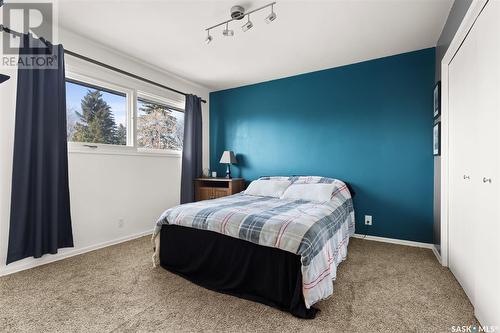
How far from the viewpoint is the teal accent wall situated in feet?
9.71

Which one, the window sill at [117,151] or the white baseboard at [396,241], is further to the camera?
the white baseboard at [396,241]

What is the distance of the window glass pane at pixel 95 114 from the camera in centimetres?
279

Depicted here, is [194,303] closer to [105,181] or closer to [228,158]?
[105,181]

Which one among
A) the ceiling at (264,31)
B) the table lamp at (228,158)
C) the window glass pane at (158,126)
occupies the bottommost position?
the table lamp at (228,158)

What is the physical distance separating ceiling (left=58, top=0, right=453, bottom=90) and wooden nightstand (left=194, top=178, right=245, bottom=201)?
1.74 metres

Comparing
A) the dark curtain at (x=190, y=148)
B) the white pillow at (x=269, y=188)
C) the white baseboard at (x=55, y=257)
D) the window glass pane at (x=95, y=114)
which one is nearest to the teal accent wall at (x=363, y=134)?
the white pillow at (x=269, y=188)

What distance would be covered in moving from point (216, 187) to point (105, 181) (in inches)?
63.9

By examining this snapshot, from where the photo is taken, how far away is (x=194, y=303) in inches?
69.0

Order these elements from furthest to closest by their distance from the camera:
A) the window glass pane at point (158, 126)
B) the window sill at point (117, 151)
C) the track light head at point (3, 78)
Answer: the window glass pane at point (158, 126), the window sill at point (117, 151), the track light head at point (3, 78)

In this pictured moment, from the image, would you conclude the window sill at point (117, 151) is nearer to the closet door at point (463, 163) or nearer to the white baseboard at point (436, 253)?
Result: the closet door at point (463, 163)

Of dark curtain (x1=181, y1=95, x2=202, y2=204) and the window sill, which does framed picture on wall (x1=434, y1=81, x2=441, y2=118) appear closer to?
dark curtain (x1=181, y1=95, x2=202, y2=204)

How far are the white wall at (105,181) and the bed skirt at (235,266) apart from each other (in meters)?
1.09

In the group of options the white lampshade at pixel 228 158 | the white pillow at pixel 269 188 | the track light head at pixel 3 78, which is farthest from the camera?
the white lampshade at pixel 228 158

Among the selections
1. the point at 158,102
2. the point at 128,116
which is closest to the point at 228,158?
the point at 158,102
